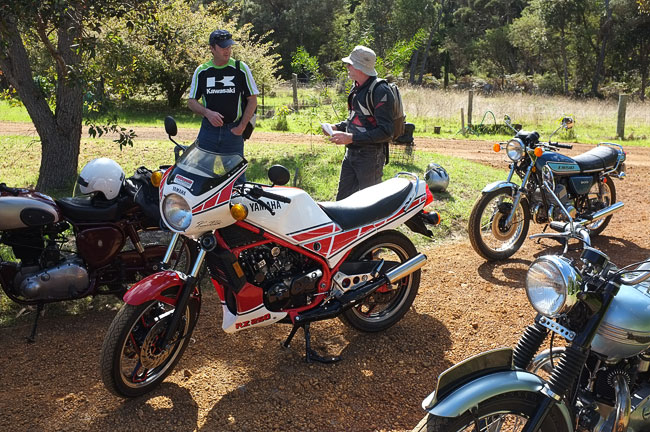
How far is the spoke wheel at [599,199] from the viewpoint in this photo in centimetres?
635

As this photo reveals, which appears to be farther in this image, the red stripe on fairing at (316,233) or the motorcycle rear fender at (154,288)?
the red stripe on fairing at (316,233)

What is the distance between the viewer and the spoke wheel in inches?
250

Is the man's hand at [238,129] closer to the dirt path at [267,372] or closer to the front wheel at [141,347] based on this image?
the dirt path at [267,372]

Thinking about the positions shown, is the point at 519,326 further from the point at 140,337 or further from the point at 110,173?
the point at 110,173

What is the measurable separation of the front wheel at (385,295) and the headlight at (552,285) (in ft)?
6.09

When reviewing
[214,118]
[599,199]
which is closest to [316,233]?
[214,118]

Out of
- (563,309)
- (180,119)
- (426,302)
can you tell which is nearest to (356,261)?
(426,302)

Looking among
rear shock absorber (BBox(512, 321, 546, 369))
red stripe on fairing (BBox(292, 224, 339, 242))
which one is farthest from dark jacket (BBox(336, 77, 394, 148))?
rear shock absorber (BBox(512, 321, 546, 369))

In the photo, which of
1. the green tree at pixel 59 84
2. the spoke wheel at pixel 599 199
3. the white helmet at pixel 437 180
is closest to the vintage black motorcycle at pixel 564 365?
the spoke wheel at pixel 599 199

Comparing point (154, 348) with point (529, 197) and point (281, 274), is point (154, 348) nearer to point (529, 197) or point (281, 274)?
point (281, 274)

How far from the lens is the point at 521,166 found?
232 inches

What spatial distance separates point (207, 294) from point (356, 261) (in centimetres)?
169

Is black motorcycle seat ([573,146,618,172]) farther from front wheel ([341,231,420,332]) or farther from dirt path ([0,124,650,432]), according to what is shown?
front wheel ([341,231,420,332])

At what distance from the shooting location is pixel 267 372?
379 centimetres
